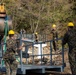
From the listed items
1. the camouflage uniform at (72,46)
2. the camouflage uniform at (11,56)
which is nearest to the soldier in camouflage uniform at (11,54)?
the camouflage uniform at (11,56)

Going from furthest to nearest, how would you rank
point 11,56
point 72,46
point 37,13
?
point 37,13
point 72,46
point 11,56

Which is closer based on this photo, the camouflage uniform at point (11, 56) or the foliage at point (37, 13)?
the camouflage uniform at point (11, 56)

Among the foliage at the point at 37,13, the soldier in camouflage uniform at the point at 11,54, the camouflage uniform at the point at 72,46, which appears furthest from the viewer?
the foliage at the point at 37,13

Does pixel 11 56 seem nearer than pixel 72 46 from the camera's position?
Yes

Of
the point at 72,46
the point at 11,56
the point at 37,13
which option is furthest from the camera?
the point at 37,13

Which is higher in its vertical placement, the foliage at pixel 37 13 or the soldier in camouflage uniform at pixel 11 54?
the foliage at pixel 37 13

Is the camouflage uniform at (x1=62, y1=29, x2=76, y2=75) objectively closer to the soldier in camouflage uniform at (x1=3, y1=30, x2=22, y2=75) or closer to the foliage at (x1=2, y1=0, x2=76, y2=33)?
the soldier in camouflage uniform at (x1=3, y1=30, x2=22, y2=75)

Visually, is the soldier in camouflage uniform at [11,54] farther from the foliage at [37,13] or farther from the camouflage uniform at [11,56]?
the foliage at [37,13]

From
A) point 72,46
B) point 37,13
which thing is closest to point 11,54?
point 72,46

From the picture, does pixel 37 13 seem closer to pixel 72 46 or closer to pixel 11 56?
pixel 72 46

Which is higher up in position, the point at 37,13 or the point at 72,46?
the point at 37,13

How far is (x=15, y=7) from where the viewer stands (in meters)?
24.5

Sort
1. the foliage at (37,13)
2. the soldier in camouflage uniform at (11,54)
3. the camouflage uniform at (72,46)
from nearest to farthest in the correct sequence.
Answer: the soldier in camouflage uniform at (11,54), the camouflage uniform at (72,46), the foliage at (37,13)

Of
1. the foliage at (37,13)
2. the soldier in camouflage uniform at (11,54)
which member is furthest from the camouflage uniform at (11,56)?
Answer: the foliage at (37,13)
